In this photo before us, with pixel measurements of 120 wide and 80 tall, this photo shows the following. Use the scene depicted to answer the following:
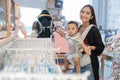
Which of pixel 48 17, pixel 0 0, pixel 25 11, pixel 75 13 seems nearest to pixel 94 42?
pixel 0 0

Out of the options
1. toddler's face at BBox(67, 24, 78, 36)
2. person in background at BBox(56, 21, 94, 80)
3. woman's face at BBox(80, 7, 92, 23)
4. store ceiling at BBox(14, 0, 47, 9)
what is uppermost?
store ceiling at BBox(14, 0, 47, 9)

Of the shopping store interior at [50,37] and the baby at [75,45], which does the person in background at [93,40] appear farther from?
the shopping store interior at [50,37]

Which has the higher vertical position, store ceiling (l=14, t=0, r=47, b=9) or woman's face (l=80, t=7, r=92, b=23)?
store ceiling (l=14, t=0, r=47, b=9)

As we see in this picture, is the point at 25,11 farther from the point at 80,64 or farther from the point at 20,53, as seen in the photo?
the point at 20,53

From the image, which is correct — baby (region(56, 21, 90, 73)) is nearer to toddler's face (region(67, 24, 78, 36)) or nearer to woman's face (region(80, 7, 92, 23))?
toddler's face (region(67, 24, 78, 36))

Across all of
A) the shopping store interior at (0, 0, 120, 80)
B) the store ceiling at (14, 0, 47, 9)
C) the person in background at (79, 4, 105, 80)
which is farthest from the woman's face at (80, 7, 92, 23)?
the store ceiling at (14, 0, 47, 9)

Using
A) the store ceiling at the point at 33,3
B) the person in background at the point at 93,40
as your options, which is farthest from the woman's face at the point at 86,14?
the store ceiling at the point at 33,3

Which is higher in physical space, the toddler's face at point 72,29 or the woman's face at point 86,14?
the woman's face at point 86,14

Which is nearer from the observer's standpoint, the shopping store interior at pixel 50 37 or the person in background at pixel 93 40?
the shopping store interior at pixel 50 37

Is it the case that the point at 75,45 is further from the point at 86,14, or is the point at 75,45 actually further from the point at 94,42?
the point at 86,14

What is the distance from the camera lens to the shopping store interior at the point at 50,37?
4.88ft

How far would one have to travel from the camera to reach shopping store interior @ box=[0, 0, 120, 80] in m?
1.49

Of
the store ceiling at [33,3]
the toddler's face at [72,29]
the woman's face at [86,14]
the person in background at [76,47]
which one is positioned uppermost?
the store ceiling at [33,3]

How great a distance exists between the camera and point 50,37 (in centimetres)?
382
